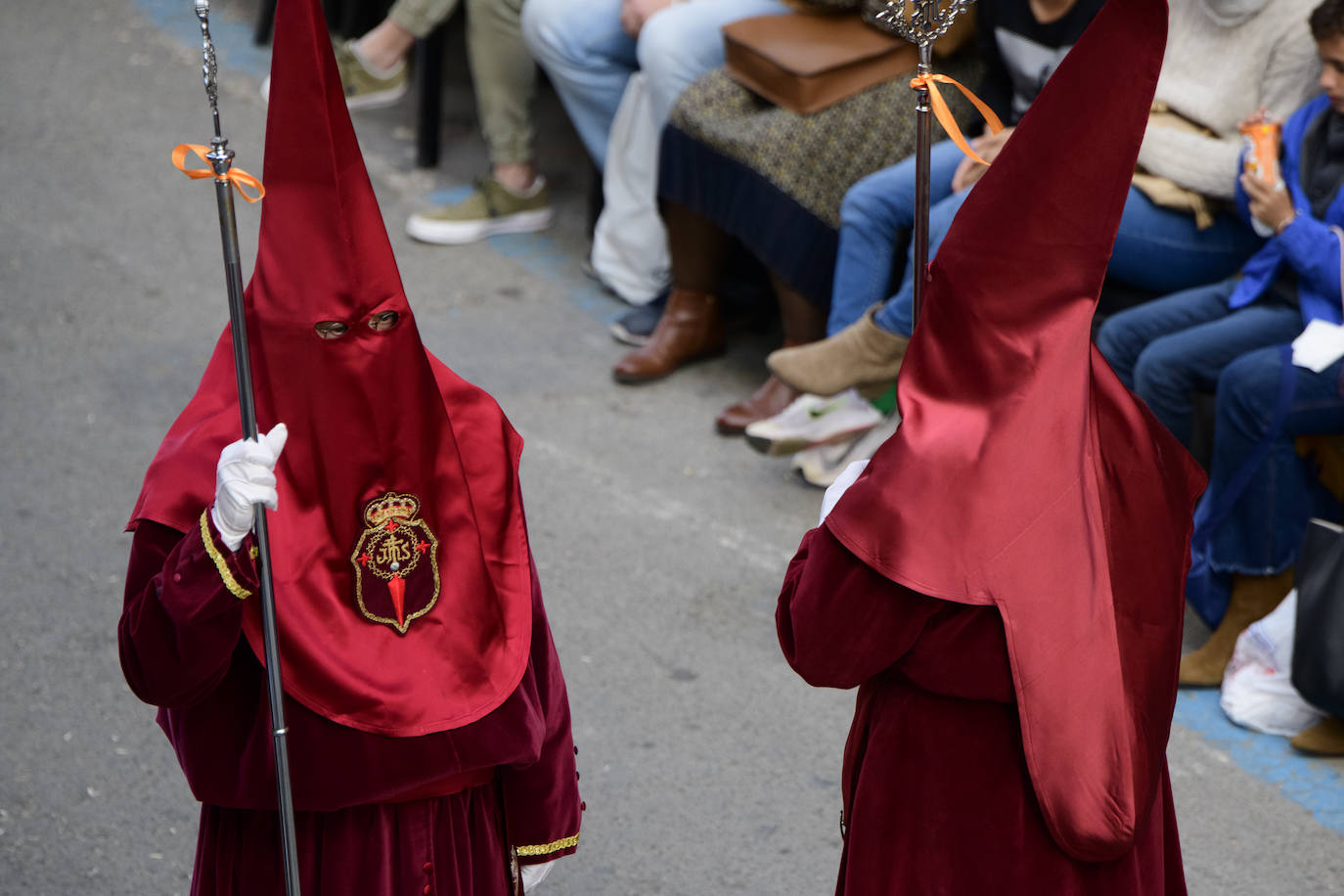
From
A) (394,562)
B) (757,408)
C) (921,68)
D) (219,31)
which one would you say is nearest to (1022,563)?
(921,68)

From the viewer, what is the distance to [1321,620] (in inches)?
125

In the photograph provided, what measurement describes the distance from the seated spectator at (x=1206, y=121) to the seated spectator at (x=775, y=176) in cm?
53

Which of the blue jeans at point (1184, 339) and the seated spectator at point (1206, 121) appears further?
the seated spectator at point (1206, 121)

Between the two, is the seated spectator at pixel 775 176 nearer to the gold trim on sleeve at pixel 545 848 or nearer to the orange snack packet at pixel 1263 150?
the orange snack packet at pixel 1263 150

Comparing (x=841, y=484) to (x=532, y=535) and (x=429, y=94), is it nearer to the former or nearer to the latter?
(x=532, y=535)

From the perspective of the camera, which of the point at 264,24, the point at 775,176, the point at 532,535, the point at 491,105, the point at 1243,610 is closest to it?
the point at 1243,610

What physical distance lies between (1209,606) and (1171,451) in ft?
6.03

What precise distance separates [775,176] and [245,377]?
3.10 m

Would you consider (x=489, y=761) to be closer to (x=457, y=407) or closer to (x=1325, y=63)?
(x=457, y=407)

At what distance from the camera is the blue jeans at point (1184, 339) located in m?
3.66

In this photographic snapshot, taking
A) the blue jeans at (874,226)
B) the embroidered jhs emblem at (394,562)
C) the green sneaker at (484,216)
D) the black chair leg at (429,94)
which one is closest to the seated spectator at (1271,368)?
the blue jeans at (874,226)

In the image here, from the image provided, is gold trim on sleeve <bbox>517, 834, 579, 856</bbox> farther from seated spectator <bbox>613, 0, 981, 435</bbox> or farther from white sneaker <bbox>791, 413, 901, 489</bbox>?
seated spectator <bbox>613, 0, 981, 435</bbox>

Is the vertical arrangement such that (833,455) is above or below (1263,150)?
below

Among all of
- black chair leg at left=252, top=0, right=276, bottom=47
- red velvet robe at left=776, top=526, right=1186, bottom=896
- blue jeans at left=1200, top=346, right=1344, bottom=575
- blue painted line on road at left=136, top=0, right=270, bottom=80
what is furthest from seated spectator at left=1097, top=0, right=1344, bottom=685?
black chair leg at left=252, top=0, right=276, bottom=47
